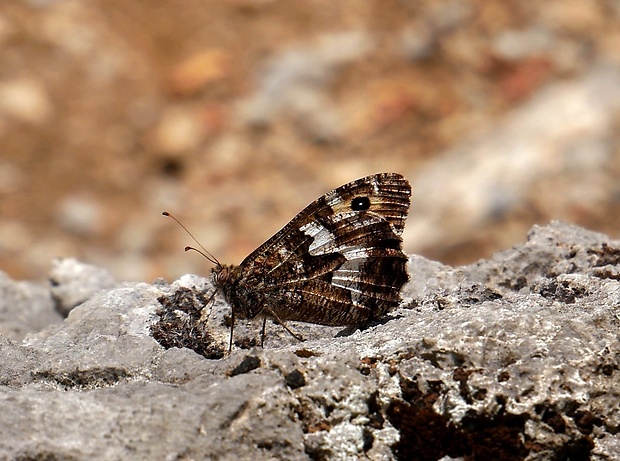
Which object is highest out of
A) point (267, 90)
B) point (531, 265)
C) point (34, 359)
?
point (267, 90)

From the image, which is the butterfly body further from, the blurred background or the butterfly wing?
the blurred background

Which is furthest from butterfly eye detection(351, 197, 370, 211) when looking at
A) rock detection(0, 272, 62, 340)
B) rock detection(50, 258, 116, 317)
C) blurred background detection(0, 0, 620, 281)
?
blurred background detection(0, 0, 620, 281)

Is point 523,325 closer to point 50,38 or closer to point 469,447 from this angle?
point 469,447

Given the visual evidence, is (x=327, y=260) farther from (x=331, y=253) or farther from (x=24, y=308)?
(x=24, y=308)

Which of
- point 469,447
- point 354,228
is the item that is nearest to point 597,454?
point 469,447

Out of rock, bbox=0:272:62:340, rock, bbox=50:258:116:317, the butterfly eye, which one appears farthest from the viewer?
rock, bbox=50:258:116:317

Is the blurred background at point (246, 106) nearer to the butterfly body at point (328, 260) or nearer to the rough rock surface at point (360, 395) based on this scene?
the butterfly body at point (328, 260)
